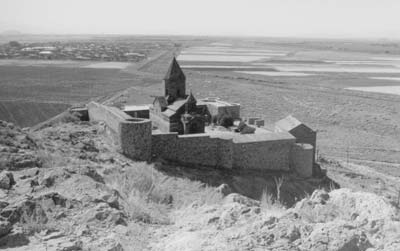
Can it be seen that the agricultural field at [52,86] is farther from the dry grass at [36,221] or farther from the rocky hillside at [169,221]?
the dry grass at [36,221]

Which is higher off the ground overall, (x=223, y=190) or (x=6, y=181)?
(x=6, y=181)

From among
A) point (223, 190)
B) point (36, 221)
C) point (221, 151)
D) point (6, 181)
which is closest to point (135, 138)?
point (221, 151)

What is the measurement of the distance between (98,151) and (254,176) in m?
6.15

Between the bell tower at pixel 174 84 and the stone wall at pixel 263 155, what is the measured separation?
16.3ft

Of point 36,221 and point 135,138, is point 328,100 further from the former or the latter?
point 36,221

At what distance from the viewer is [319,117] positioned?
1203 inches

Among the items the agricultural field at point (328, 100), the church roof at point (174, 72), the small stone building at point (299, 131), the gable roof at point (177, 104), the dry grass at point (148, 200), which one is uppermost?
the church roof at point (174, 72)

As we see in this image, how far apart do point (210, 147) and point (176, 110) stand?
3000 mm

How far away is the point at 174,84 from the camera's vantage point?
19.3 m

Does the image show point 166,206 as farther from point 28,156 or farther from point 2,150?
point 2,150

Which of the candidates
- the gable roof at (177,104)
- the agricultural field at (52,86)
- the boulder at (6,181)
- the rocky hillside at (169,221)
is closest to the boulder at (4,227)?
the rocky hillside at (169,221)

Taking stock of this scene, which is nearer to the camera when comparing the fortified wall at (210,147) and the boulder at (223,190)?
the boulder at (223,190)

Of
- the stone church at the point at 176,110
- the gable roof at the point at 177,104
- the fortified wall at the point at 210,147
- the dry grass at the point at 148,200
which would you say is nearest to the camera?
the dry grass at the point at 148,200

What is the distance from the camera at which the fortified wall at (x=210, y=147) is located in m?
14.3
